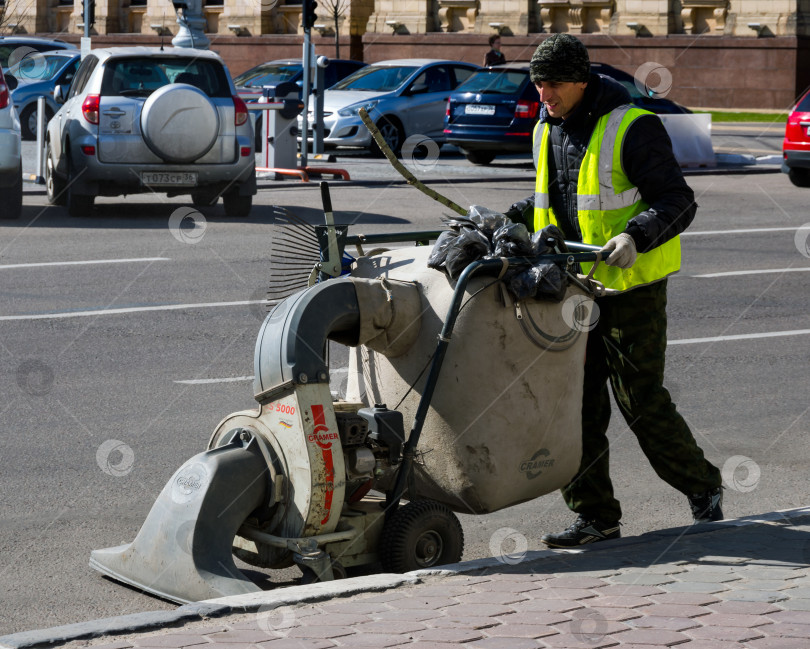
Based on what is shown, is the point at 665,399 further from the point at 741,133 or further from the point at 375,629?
the point at 741,133

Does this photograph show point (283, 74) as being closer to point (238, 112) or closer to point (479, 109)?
point (479, 109)

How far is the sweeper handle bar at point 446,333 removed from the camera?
452 cm

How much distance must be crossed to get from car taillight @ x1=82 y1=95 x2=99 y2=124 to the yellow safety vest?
416 inches

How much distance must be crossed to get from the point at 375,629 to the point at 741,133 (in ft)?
90.9

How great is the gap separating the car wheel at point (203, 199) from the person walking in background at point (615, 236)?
10910 mm

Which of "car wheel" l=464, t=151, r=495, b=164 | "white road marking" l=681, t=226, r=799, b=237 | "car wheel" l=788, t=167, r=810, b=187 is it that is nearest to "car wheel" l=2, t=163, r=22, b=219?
"white road marking" l=681, t=226, r=799, b=237

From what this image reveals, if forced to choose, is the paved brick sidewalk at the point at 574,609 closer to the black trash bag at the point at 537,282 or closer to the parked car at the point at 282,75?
the black trash bag at the point at 537,282

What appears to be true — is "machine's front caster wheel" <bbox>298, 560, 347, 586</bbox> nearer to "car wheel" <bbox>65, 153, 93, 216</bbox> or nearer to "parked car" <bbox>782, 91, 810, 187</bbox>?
"car wheel" <bbox>65, 153, 93, 216</bbox>

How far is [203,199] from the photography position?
1620 centimetres

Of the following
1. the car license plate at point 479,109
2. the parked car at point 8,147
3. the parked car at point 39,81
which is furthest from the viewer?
the parked car at point 39,81

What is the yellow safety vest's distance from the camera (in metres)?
4.97

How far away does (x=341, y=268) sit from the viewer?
15.9 feet

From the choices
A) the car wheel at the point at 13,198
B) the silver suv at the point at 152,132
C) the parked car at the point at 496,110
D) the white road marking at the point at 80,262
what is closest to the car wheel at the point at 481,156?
the parked car at the point at 496,110

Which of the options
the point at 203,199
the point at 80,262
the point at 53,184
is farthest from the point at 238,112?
the point at 80,262
